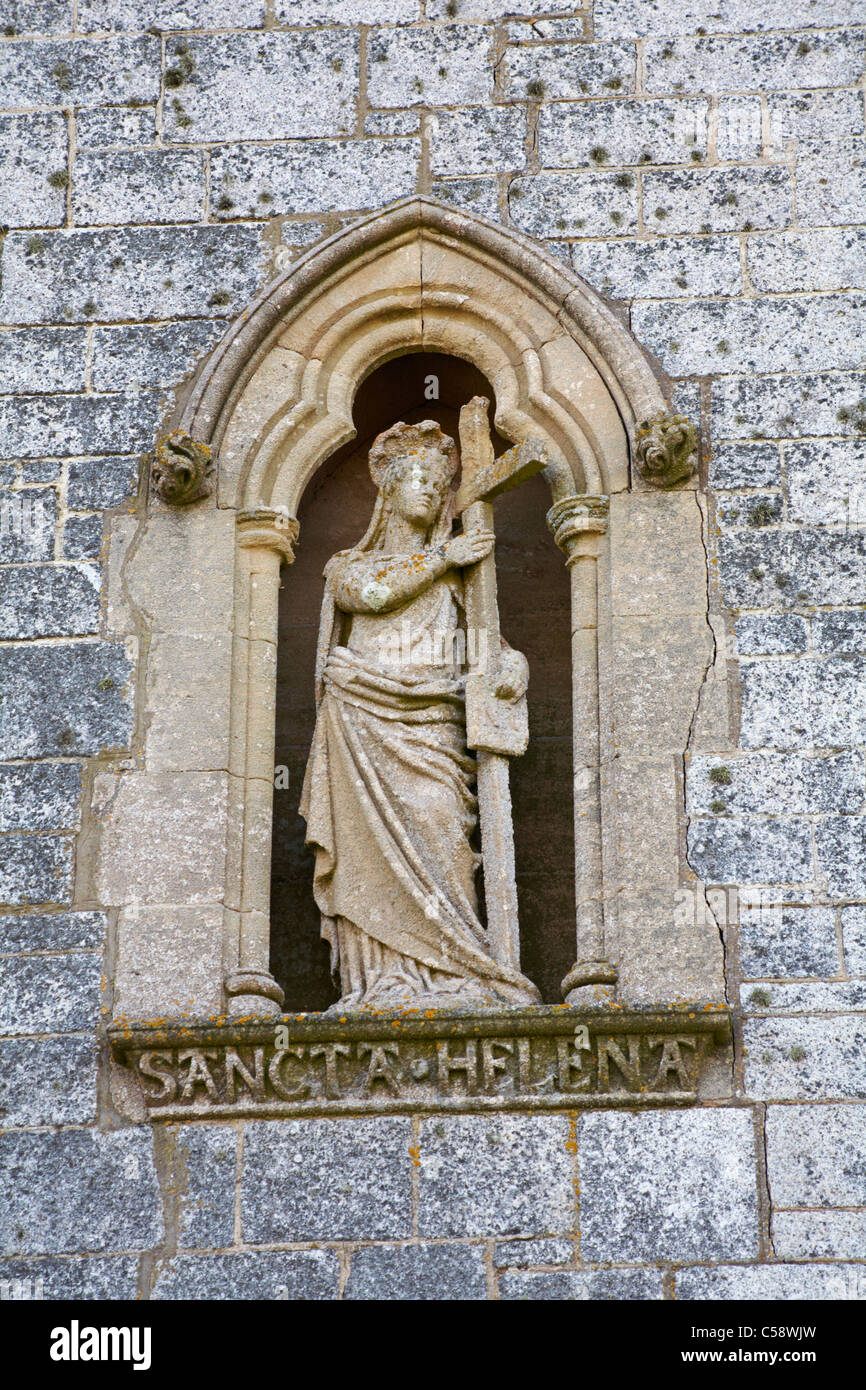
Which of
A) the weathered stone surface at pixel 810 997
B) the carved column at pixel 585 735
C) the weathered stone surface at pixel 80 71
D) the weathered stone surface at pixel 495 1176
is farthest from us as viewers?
the weathered stone surface at pixel 80 71

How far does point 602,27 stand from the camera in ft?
29.7

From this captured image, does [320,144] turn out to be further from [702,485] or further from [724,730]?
[724,730]

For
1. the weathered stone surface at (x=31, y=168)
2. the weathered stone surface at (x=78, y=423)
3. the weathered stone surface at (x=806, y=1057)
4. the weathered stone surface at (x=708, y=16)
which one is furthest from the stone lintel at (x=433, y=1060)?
the weathered stone surface at (x=708, y=16)

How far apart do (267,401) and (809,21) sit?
237cm

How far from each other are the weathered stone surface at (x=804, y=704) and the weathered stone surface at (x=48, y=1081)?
7.51 ft

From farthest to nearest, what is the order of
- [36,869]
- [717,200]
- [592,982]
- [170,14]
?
[170,14]
[717,200]
[36,869]
[592,982]

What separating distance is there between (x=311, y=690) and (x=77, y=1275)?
2.41 metres

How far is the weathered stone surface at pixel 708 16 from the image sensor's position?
9.02m

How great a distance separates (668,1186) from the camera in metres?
7.35

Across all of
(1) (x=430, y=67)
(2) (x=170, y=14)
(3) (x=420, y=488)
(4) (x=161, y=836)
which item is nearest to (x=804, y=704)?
(3) (x=420, y=488)

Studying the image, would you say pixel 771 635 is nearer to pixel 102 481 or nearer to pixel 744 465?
pixel 744 465

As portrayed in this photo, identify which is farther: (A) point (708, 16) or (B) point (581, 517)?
(A) point (708, 16)

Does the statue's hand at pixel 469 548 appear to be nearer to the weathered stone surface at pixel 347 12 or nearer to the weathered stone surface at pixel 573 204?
the weathered stone surface at pixel 573 204

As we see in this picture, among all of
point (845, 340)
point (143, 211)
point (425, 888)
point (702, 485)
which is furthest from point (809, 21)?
point (425, 888)
